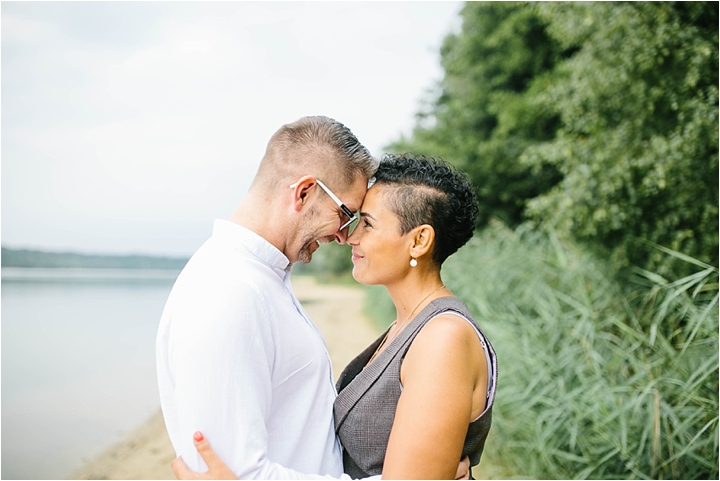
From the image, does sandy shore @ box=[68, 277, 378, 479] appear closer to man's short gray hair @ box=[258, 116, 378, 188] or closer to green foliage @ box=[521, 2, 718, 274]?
green foliage @ box=[521, 2, 718, 274]

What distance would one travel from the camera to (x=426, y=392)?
1.84 m

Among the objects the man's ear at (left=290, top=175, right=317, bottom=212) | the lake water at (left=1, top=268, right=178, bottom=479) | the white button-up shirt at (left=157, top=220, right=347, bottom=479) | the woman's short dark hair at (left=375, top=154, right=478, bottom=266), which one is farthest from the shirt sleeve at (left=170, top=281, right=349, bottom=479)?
the lake water at (left=1, top=268, right=178, bottom=479)

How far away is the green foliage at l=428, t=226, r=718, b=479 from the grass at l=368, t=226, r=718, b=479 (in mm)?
11

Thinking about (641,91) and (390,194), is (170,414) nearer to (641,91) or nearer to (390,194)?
(390,194)

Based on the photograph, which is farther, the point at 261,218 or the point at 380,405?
the point at 261,218

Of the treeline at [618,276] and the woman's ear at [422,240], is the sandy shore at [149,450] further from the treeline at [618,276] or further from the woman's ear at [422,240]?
the woman's ear at [422,240]

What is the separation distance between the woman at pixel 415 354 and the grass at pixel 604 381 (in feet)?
6.76

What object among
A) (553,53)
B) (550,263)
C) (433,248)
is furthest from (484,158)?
(433,248)

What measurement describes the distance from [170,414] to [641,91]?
20.8ft

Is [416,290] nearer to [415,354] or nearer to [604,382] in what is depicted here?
[415,354]

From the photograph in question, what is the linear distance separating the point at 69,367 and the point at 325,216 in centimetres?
1771

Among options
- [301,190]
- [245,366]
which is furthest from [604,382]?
[245,366]

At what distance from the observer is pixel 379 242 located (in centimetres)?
227

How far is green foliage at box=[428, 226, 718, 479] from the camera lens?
4.04m
